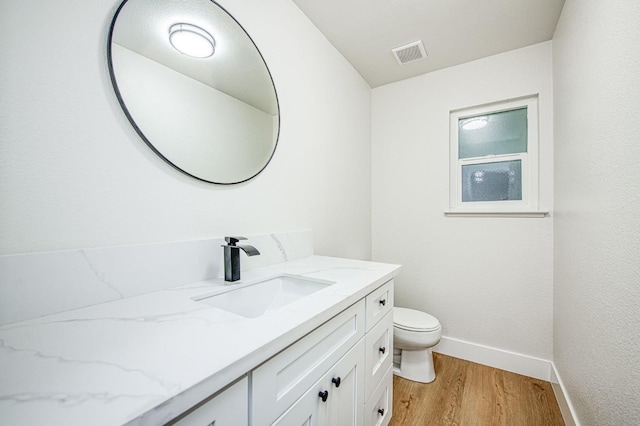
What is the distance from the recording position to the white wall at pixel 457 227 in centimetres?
189

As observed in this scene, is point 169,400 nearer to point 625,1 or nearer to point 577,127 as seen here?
point 625,1

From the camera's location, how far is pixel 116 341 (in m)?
0.53

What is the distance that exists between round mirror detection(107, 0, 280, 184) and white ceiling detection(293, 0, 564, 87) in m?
0.74

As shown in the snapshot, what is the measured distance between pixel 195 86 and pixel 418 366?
214 cm

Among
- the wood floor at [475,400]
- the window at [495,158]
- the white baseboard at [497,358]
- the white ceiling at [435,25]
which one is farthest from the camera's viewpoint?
the window at [495,158]

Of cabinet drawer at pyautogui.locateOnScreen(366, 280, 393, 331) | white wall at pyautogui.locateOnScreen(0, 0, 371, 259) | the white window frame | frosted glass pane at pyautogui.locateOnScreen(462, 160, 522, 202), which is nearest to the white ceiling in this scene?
the white window frame

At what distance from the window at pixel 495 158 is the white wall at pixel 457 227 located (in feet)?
0.25

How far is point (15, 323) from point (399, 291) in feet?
7.76

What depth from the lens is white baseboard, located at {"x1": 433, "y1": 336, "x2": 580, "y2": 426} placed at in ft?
5.67

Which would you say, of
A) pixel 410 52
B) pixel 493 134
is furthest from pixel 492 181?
pixel 410 52

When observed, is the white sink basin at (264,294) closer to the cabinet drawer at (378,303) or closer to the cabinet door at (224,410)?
the cabinet drawer at (378,303)

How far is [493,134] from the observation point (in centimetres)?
213

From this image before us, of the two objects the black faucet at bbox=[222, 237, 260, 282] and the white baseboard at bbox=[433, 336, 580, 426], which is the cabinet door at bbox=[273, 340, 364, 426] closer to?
the black faucet at bbox=[222, 237, 260, 282]

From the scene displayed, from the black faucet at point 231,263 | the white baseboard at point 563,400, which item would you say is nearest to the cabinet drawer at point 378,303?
the black faucet at point 231,263
